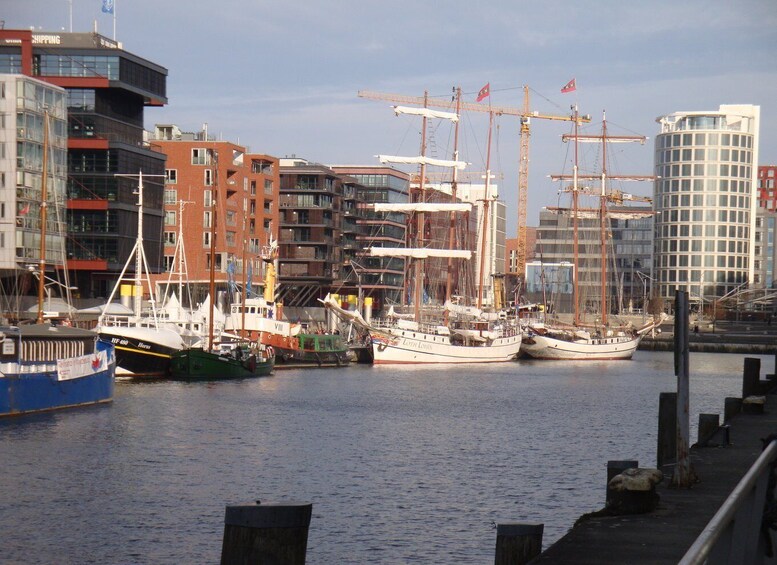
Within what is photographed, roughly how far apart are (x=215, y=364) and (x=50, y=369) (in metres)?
28.6

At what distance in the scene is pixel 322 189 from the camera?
546 ft

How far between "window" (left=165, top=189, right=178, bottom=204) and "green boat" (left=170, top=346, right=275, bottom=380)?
173 ft

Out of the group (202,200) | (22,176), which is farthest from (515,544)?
(202,200)

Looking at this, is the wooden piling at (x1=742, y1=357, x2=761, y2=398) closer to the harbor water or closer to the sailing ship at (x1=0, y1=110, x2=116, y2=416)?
the harbor water

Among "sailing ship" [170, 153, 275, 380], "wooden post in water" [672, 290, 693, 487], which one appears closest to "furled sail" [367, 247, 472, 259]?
"sailing ship" [170, 153, 275, 380]

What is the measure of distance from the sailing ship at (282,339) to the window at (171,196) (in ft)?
91.3

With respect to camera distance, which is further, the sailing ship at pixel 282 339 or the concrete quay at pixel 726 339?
the concrete quay at pixel 726 339

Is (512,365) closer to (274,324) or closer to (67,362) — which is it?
(274,324)

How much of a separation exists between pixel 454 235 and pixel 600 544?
391 ft

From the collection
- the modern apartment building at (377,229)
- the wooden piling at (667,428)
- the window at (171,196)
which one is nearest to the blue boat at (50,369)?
the wooden piling at (667,428)

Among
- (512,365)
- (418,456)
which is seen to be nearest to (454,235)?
(512,365)

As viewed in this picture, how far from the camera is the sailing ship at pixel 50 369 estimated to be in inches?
1970

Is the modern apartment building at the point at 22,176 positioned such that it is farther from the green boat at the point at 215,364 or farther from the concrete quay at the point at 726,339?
the concrete quay at the point at 726,339

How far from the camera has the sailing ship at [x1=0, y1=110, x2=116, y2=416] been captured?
50031 millimetres
